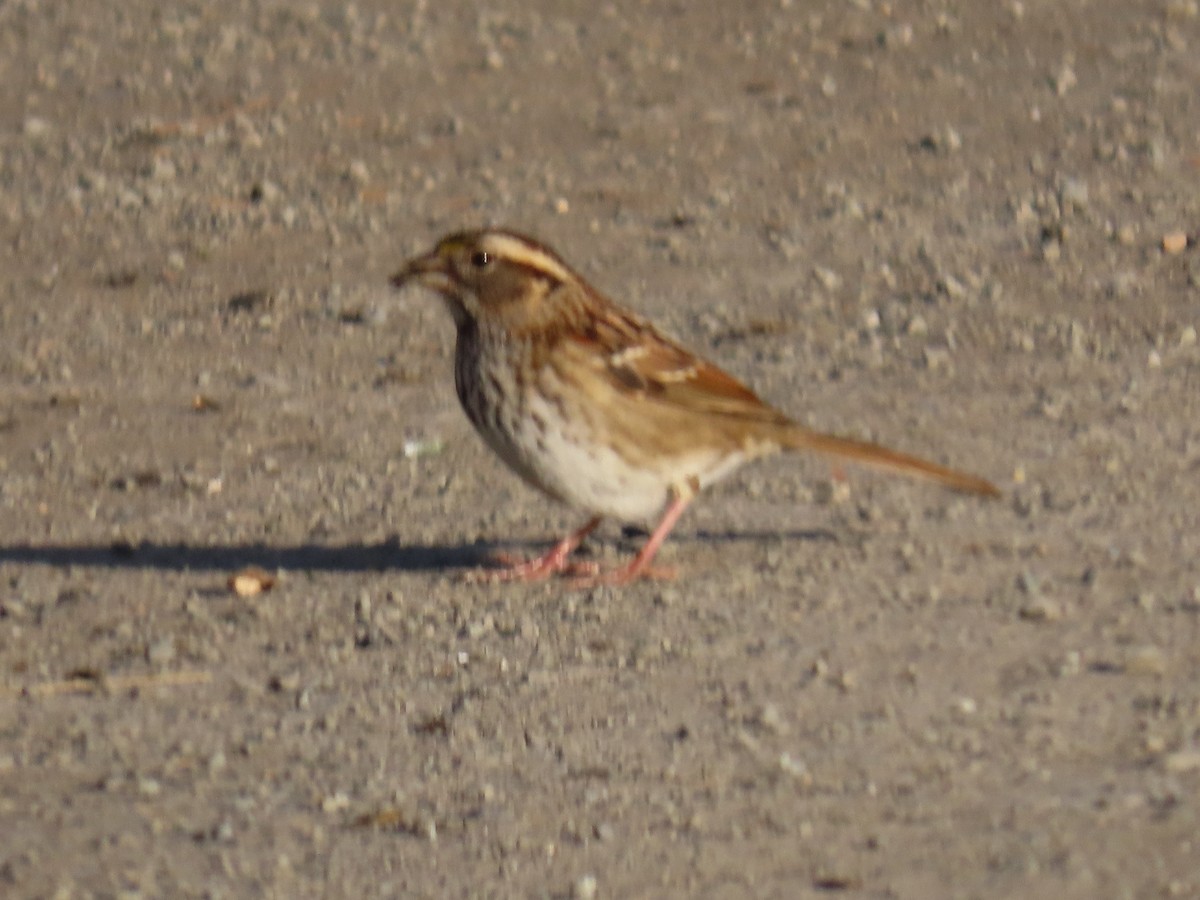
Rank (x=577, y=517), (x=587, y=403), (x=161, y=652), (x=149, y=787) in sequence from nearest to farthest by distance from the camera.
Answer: (x=149, y=787)
(x=161, y=652)
(x=587, y=403)
(x=577, y=517)

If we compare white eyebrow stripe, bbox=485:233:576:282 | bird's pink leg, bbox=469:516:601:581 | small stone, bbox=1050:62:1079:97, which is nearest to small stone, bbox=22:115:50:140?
small stone, bbox=1050:62:1079:97

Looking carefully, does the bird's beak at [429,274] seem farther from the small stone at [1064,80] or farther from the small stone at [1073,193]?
the small stone at [1064,80]

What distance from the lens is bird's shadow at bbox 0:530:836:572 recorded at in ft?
26.6

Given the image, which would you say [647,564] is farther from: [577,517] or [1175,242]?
[1175,242]

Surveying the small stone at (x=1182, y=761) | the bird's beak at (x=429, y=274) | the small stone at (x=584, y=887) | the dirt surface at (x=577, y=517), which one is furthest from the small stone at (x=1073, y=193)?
the small stone at (x=584, y=887)

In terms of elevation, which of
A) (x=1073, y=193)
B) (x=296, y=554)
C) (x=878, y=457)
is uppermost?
(x=878, y=457)

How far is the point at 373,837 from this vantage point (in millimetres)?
5996

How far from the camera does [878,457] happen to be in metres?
7.93

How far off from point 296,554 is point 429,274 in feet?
3.25

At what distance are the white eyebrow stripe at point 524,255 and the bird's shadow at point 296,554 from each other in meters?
0.92

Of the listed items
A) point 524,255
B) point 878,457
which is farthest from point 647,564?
point 524,255

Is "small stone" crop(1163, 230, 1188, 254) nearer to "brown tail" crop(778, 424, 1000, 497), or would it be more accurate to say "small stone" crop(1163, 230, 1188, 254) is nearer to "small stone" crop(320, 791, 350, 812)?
"brown tail" crop(778, 424, 1000, 497)

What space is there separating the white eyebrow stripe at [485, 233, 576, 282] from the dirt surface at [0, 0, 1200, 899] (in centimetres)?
95

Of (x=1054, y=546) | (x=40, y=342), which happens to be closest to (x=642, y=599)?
(x=1054, y=546)
